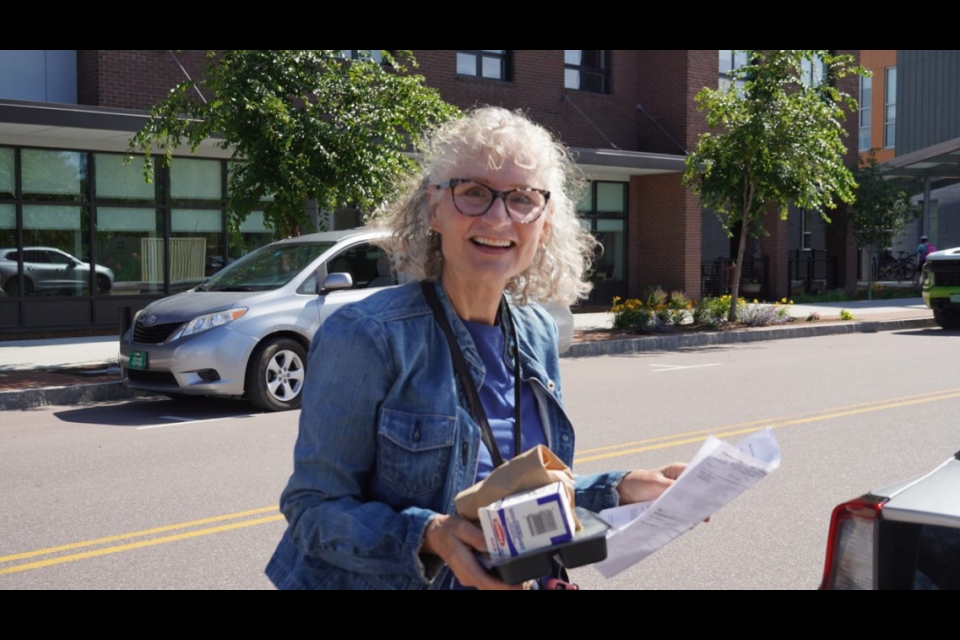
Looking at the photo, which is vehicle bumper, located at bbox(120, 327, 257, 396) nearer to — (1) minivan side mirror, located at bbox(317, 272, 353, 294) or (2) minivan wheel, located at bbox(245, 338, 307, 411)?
(2) minivan wheel, located at bbox(245, 338, 307, 411)

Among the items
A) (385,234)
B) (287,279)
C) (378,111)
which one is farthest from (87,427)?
(385,234)

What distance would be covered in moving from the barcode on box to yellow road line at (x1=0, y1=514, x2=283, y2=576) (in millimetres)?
4363

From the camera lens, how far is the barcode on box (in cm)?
189

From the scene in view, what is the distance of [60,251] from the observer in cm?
1830

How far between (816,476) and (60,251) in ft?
48.3

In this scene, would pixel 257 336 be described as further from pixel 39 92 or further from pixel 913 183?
pixel 913 183

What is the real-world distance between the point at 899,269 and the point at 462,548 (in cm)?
4065

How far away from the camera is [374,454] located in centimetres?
219

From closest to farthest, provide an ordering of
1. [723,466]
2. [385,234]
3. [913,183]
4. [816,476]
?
[723,466], [385,234], [816,476], [913,183]

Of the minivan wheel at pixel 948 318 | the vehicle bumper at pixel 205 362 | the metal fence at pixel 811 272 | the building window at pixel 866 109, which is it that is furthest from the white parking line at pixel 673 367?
the building window at pixel 866 109

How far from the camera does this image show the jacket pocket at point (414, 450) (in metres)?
2.17

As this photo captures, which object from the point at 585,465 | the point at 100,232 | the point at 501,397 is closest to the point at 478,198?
the point at 501,397

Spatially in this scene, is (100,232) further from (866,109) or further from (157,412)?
(866,109)

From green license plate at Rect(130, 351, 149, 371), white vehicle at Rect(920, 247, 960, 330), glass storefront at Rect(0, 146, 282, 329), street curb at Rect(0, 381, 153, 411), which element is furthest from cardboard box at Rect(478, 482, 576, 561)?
white vehicle at Rect(920, 247, 960, 330)
